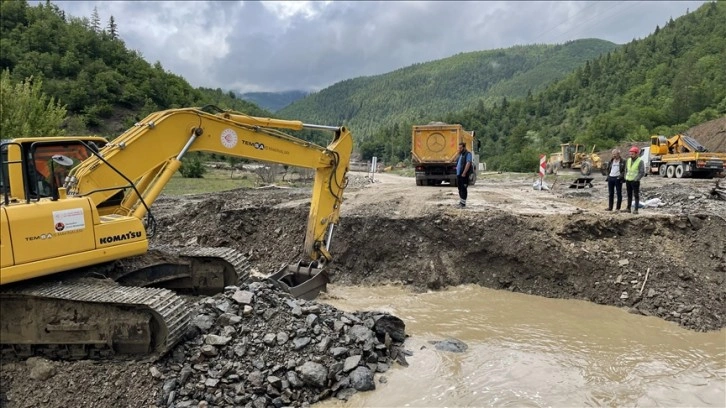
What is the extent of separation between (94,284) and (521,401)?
476cm

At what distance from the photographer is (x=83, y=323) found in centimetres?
465

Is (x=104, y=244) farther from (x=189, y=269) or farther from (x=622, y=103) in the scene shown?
(x=622, y=103)

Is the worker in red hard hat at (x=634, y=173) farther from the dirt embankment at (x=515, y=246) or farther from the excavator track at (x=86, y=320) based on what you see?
the excavator track at (x=86, y=320)

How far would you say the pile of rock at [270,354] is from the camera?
185 inches

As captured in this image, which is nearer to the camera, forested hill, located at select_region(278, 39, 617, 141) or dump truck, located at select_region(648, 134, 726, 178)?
dump truck, located at select_region(648, 134, 726, 178)

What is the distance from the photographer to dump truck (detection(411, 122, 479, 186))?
1905 cm

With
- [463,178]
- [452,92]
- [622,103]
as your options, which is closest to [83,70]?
[463,178]

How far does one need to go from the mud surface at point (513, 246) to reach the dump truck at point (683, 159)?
1009 cm

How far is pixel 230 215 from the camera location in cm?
1116

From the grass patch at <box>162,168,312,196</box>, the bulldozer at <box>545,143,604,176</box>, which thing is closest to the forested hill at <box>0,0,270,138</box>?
the grass patch at <box>162,168,312,196</box>

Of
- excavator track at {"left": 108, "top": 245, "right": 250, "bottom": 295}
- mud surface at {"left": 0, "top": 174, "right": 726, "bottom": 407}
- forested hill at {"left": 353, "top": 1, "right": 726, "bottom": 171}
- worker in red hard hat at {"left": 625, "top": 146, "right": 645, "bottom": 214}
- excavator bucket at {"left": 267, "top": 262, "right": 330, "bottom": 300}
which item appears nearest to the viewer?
excavator track at {"left": 108, "top": 245, "right": 250, "bottom": 295}

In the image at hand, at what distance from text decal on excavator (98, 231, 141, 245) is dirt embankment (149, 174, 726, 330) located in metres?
4.86

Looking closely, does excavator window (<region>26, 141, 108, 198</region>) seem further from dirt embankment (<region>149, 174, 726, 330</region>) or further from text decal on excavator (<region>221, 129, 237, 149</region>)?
dirt embankment (<region>149, 174, 726, 330</region>)

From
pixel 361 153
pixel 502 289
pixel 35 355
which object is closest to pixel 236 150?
pixel 35 355
